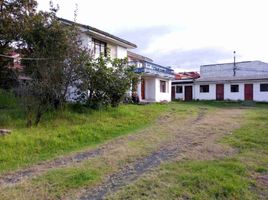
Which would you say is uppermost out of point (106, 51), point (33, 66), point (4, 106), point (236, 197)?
point (106, 51)

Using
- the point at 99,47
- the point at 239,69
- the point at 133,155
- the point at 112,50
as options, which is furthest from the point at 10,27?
the point at 239,69

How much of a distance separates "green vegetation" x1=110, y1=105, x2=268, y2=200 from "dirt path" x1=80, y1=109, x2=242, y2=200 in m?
0.39

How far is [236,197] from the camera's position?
21.9 ft

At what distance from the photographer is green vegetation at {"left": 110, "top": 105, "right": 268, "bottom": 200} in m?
6.69

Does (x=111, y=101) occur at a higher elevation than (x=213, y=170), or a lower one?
higher

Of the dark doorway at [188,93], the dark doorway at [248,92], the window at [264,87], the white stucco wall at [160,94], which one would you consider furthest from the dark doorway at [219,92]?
the white stucco wall at [160,94]

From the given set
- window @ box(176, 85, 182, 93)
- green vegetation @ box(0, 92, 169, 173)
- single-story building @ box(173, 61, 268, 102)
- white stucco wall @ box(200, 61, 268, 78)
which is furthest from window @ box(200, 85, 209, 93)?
green vegetation @ box(0, 92, 169, 173)

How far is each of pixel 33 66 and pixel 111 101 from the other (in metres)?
5.12

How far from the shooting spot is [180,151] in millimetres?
10500

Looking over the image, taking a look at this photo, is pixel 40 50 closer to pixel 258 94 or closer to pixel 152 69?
pixel 152 69

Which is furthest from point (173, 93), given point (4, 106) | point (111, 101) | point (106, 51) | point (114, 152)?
point (114, 152)

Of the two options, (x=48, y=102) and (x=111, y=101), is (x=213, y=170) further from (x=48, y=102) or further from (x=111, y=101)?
(x=111, y=101)

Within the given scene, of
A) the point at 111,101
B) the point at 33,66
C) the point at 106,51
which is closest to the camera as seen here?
the point at 33,66

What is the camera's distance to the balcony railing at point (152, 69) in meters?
27.3
